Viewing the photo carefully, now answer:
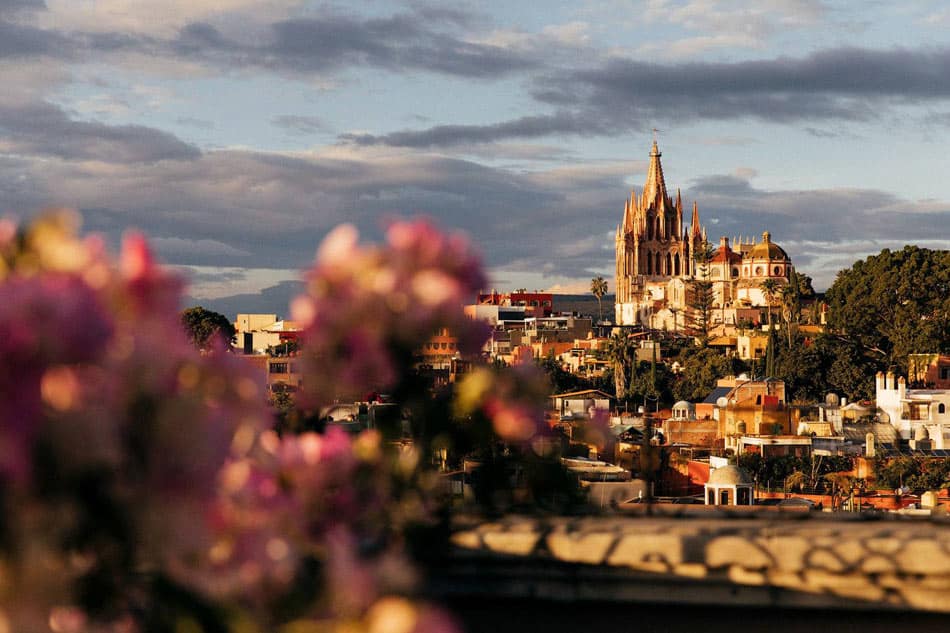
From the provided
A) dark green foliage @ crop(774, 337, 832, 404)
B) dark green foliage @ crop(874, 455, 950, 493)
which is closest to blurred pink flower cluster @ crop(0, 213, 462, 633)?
dark green foliage @ crop(874, 455, 950, 493)

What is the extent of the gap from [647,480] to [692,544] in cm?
34

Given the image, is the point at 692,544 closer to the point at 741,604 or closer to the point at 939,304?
the point at 741,604

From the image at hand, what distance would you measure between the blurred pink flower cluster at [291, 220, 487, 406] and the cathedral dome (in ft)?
365

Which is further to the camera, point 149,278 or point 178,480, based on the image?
point 149,278

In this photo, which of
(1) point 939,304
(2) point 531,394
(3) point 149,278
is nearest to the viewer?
(3) point 149,278

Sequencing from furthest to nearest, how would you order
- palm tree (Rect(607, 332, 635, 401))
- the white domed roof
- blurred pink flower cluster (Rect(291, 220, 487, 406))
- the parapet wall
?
1. palm tree (Rect(607, 332, 635, 401))
2. the white domed roof
3. the parapet wall
4. blurred pink flower cluster (Rect(291, 220, 487, 406))

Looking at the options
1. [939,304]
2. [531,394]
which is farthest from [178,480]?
[939,304]

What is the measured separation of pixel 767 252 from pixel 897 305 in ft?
142

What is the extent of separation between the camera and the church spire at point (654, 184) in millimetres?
142375

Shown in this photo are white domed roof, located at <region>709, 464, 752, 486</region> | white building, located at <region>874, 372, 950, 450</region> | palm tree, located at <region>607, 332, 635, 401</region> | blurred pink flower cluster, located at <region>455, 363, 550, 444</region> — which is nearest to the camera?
blurred pink flower cluster, located at <region>455, 363, 550, 444</region>

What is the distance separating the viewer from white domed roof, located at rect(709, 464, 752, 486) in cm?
2352

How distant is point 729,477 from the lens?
77.6ft

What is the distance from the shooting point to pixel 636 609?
11.5 ft

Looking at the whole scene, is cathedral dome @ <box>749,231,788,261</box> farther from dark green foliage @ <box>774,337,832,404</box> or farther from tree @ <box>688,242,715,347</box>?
dark green foliage @ <box>774,337,832,404</box>
